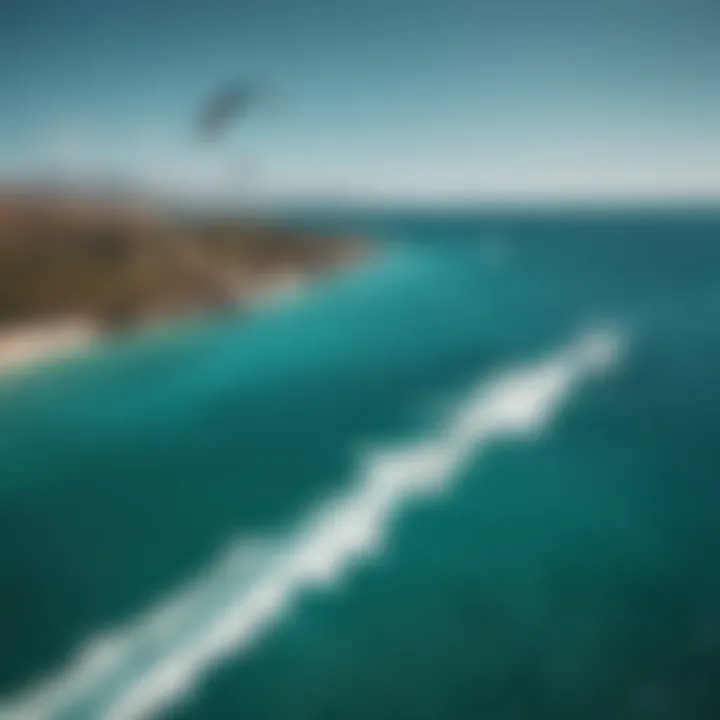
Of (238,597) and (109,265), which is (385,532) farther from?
(109,265)

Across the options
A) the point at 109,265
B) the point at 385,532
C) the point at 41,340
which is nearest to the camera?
the point at 385,532

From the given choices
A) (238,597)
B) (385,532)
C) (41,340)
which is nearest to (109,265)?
(41,340)

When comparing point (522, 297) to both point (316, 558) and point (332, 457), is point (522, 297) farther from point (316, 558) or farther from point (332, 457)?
point (316, 558)

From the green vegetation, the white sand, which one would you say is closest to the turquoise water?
the white sand

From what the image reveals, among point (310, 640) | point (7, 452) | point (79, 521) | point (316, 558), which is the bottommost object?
point (310, 640)

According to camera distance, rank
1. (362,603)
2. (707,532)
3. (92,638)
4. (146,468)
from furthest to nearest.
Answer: (146,468)
(707,532)
(362,603)
(92,638)

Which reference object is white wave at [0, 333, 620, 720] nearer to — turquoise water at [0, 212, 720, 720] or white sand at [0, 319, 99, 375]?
turquoise water at [0, 212, 720, 720]

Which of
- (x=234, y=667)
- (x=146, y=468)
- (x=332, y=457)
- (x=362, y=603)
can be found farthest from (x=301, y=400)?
(x=234, y=667)
